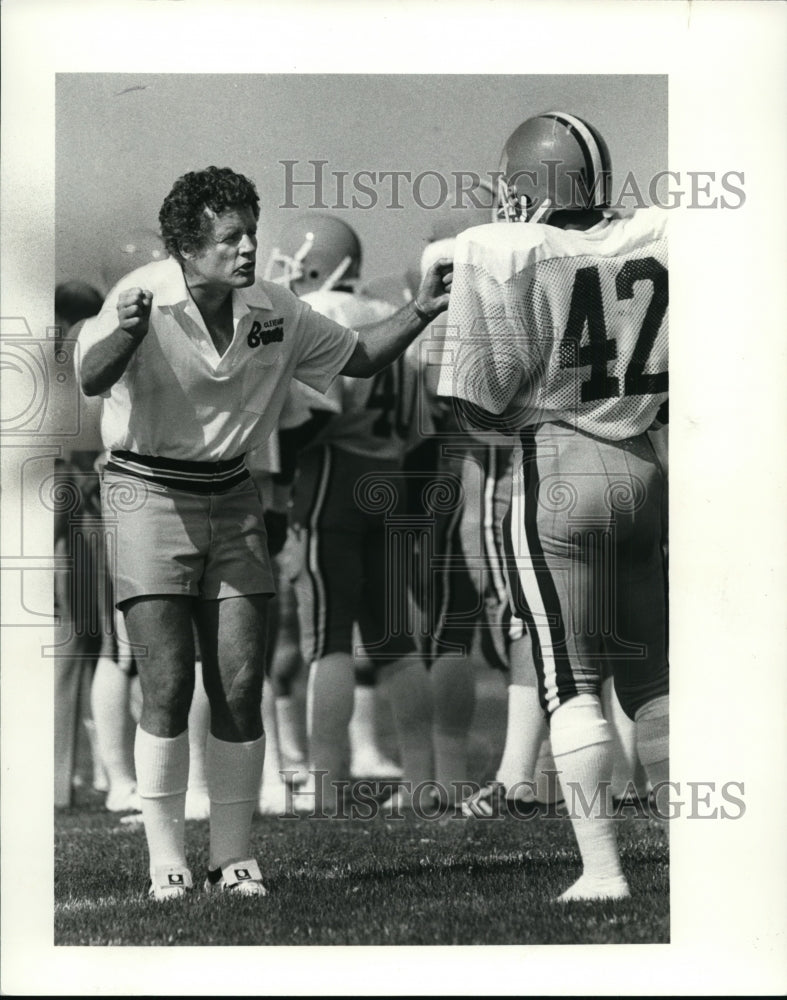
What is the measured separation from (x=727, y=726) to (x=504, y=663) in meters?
0.82

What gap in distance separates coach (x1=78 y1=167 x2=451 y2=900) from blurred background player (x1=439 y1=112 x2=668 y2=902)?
24cm

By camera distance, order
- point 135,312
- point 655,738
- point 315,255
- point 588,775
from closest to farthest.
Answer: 1. point 135,312
2. point 588,775
3. point 655,738
4. point 315,255

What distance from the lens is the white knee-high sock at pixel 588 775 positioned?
679 centimetres

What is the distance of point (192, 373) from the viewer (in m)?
6.86

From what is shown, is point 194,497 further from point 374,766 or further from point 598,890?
point 598,890

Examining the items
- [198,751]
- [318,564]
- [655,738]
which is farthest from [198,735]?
[655,738]

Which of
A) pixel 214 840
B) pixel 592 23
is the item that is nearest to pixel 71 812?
pixel 214 840

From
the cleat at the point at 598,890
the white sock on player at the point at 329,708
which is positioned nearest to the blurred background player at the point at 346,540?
the white sock on player at the point at 329,708

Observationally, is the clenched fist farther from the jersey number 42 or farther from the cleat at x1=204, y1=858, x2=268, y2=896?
the cleat at x1=204, y1=858, x2=268, y2=896

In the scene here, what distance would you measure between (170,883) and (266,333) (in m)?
1.77

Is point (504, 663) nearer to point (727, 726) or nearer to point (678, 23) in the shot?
point (727, 726)

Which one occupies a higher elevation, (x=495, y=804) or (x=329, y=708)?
(x=329, y=708)

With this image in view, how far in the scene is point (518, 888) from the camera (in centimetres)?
696

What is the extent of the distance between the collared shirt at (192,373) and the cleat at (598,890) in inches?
68.8
